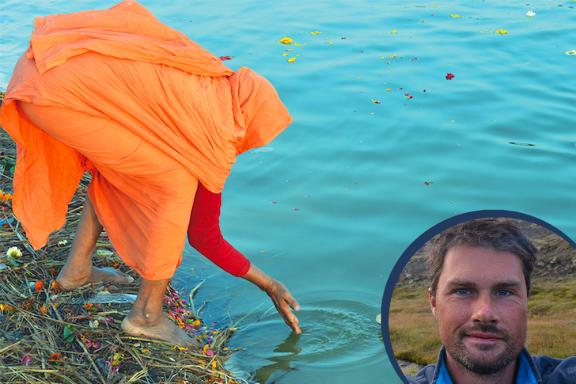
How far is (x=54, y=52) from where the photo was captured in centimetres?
272

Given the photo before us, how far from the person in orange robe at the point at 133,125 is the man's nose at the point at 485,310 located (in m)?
1.46

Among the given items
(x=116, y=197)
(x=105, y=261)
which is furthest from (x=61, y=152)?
(x=105, y=261)

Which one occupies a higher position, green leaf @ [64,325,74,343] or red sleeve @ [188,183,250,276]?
red sleeve @ [188,183,250,276]

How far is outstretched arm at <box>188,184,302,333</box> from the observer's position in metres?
3.12

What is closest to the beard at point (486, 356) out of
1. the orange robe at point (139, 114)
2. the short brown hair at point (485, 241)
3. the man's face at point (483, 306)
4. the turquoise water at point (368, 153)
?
the man's face at point (483, 306)

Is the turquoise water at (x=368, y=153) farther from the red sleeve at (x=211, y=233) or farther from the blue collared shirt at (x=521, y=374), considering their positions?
the blue collared shirt at (x=521, y=374)

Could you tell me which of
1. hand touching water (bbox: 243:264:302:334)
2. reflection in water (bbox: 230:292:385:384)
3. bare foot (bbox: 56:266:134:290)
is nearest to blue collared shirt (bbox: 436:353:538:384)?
hand touching water (bbox: 243:264:302:334)

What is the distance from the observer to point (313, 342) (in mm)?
3707

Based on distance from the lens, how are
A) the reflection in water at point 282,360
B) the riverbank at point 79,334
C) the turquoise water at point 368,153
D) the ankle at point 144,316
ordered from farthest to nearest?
1. the turquoise water at point 368,153
2. the reflection in water at point 282,360
3. the ankle at point 144,316
4. the riverbank at point 79,334

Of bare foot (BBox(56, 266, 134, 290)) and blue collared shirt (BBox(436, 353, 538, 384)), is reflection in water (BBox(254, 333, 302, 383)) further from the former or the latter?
blue collared shirt (BBox(436, 353, 538, 384))

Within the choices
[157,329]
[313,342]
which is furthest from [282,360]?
[157,329]

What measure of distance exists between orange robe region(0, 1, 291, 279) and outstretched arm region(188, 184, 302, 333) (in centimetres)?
12

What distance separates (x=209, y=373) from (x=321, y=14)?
224 inches

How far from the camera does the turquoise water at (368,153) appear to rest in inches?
153
